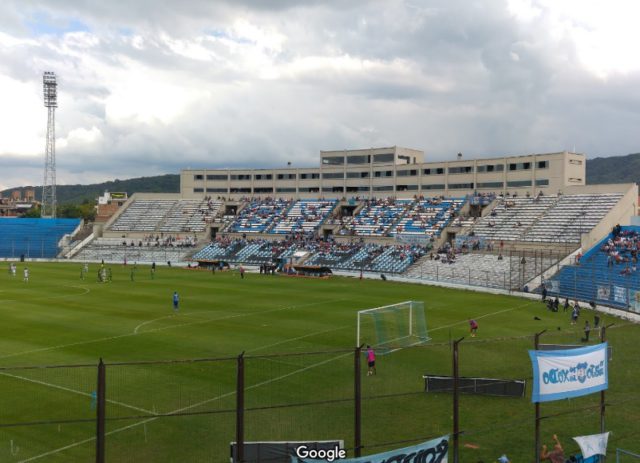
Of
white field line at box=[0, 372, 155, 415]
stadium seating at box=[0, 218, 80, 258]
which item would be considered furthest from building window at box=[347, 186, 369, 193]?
white field line at box=[0, 372, 155, 415]

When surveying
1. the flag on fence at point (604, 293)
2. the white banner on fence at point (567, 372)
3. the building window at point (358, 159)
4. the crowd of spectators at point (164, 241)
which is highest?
the building window at point (358, 159)

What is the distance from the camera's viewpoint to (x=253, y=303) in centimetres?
4750

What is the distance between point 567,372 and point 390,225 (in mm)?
76302

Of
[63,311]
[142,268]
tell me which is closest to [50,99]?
[142,268]

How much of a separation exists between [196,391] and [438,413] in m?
8.77

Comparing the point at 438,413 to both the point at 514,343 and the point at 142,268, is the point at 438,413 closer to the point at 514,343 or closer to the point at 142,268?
the point at 514,343

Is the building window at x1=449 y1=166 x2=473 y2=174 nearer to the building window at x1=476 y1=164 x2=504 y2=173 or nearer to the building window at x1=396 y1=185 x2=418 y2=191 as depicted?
the building window at x1=476 y1=164 x2=504 y2=173

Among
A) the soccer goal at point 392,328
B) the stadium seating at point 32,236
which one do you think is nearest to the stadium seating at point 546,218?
the soccer goal at point 392,328

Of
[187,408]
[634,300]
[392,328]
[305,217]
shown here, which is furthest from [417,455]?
[305,217]

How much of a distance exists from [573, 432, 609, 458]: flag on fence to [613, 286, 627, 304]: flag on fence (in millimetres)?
33824

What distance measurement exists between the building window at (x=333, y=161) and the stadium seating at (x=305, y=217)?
765 cm

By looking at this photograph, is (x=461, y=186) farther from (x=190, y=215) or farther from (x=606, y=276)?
(x=190, y=215)

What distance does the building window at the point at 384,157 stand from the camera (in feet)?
338

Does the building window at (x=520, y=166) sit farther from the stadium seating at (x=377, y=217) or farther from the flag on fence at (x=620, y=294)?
the flag on fence at (x=620, y=294)
